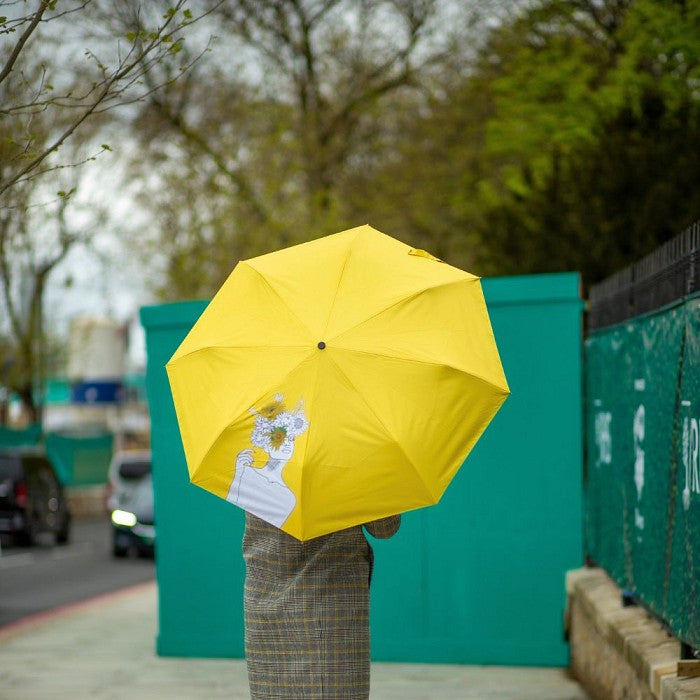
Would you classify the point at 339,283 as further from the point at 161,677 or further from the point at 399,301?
the point at 161,677

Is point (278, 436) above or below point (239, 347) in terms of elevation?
below

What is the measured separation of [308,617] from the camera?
4.25 meters

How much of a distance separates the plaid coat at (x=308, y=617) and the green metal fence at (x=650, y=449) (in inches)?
53.5

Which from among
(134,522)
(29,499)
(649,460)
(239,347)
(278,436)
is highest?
(239,347)

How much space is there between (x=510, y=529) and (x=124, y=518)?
15.1 m

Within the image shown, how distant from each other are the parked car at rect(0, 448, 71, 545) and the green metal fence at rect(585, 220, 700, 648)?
59.7 feet

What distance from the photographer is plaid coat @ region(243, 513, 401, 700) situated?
14.0ft

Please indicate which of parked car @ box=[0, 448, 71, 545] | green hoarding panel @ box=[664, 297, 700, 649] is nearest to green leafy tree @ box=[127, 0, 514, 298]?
parked car @ box=[0, 448, 71, 545]

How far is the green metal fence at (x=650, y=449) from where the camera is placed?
5066 millimetres

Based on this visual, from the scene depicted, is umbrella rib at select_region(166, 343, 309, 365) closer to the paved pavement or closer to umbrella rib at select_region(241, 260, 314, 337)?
umbrella rib at select_region(241, 260, 314, 337)

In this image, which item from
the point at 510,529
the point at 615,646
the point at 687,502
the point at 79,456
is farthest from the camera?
the point at 79,456

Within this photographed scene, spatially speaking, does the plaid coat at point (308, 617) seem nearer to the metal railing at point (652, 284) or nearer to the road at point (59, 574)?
the metal railing at point (652, 284)

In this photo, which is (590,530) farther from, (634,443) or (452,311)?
(452,311)

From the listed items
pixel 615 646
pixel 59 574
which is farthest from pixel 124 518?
pixel 615 646
